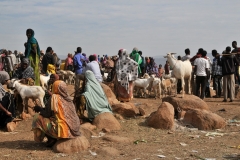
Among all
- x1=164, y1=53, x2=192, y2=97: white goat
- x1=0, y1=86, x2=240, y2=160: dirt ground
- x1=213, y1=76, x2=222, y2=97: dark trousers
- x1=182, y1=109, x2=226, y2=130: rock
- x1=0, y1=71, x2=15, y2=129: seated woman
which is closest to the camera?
x1=0, y1=86, x2=240, y2=160: dirt ground

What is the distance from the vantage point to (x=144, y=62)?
65.1 feet

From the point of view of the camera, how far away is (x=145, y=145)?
810cm

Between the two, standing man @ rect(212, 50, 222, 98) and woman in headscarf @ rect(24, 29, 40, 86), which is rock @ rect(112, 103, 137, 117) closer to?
woman in headscarf @ rect(24, 29, 40, 86)

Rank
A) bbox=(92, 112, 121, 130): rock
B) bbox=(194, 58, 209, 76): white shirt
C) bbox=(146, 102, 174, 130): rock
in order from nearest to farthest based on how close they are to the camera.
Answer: bbox=(92, 112, 121, 130): rock → bbox=(146, 102, 174, 130): rock → bbox=(194, 58, 209, 76): white shirt

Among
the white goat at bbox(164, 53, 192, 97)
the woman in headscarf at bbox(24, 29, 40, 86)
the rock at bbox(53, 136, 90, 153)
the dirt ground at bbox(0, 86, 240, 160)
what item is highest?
the woman in headscarf at bbox(24, 29, 40, 86)

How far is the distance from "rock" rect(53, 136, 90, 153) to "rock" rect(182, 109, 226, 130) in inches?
146

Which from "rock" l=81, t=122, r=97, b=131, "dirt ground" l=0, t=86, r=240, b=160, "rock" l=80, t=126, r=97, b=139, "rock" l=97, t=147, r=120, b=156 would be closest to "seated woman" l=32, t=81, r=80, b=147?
"dirt ground" l=0, t=86, r=240, b=160

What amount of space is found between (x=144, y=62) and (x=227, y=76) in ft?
19.2

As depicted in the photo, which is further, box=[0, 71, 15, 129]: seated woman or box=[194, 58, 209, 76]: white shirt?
box=[194, 58, 209, 76]: white shirt

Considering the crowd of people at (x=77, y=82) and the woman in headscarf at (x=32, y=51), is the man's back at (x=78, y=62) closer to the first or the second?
the crowd of people at (x=77, y=82)

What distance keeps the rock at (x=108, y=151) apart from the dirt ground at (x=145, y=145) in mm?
30

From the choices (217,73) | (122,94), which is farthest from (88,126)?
(217,73)

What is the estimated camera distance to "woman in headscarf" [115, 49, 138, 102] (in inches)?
522

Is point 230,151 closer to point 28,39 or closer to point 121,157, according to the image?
point 121,157
